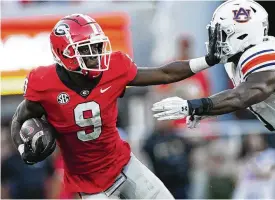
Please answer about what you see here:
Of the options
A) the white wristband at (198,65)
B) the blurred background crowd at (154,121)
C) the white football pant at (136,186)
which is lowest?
the blurred background crowd at (154,121)

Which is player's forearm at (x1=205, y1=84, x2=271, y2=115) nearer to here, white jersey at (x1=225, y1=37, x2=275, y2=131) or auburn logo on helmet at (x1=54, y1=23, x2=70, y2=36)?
white jersey at (x1=225, y1=37, x2=275, y2=131)

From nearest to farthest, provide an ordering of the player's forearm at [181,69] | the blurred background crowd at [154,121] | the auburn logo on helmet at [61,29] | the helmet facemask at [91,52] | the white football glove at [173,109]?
the white football glove at [173,109] < the helmet facemask at [91,52] < the auburn logo on helmet at [61,29] < the player's forearm at [181,69] < the blurred background crowd at [154,121]

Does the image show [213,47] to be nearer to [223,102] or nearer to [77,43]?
[223,102]

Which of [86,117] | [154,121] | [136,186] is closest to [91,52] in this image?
[86,117]

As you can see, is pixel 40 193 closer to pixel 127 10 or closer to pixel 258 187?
pixel 258 187

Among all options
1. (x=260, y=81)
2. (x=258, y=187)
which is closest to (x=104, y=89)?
(x=260, y=81)

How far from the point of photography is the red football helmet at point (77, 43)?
16.2ft

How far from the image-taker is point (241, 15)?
4.96 metres

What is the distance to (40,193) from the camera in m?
7.78

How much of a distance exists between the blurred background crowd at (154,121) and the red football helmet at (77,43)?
2503 mm

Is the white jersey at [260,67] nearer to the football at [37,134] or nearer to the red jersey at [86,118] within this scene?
the red jersey at [86,118]

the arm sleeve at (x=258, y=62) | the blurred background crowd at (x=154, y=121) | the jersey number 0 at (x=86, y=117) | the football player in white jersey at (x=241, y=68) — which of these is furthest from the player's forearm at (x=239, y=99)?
the blurred background crowd at (x=154, y=121)

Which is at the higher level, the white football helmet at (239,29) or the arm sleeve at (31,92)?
the white football helmet at (239,29)

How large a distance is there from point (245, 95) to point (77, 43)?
3.33 feet
